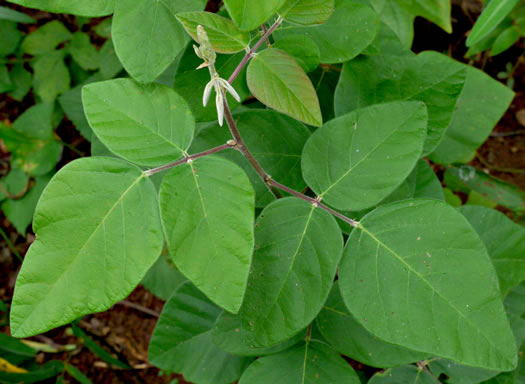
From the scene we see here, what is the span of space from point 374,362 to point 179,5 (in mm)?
893

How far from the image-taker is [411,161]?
852 millimetres

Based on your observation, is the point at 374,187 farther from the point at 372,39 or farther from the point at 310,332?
the point at 310,332

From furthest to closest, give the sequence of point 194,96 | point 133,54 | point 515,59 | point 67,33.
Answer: point 515,59 < point 67,33 < point 194,96 < point 133,54

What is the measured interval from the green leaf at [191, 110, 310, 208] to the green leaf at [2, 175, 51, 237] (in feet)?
3.91

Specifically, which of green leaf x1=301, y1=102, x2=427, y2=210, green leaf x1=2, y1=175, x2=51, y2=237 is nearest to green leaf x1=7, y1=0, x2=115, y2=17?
green leaf x1=301, y1=102, x2=427, y2=210

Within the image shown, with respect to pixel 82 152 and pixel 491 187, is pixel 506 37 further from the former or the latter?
pixel 82 152

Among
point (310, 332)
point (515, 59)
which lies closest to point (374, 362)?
point (310, 332)

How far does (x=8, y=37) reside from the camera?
6.40 feet

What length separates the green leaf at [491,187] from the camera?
1731 mm

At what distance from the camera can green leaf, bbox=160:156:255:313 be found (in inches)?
28.1

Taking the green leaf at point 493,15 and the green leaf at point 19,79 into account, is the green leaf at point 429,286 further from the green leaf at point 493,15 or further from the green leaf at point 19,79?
the green leaf at point 19,79

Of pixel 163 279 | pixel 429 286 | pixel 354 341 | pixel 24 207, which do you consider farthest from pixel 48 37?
pixel 429 286

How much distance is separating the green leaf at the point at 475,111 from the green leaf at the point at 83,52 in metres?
1.43

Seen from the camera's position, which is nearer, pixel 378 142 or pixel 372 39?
pixel 378 142
